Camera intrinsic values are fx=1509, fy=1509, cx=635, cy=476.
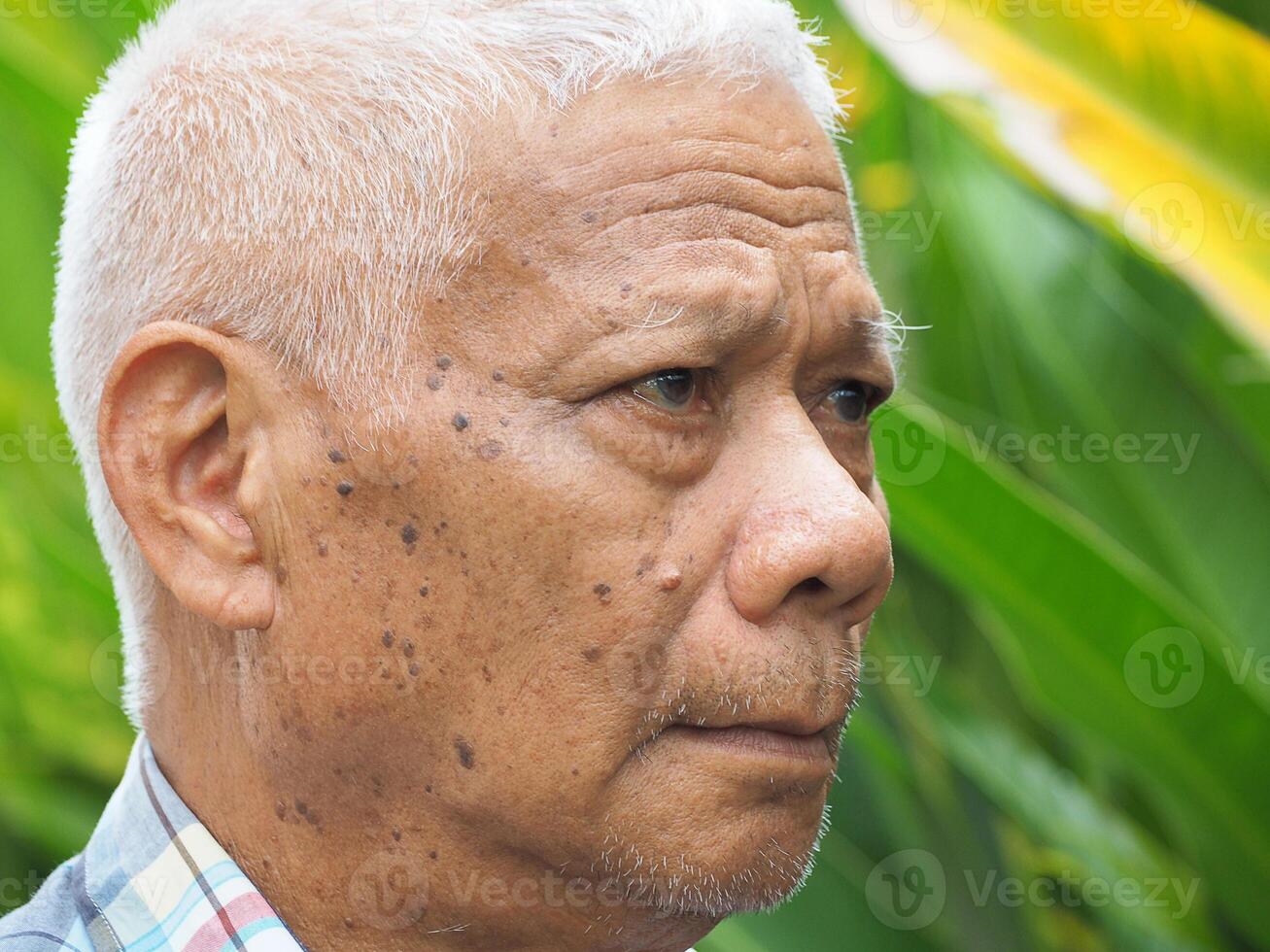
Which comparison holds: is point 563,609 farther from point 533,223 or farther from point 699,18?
point 699,18

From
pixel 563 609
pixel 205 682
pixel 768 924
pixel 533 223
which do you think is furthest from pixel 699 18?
pixel 768 924

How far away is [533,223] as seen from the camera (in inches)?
61.2

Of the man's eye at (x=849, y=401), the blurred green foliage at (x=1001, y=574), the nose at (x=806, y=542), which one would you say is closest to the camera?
the nose at (x=806, y=542)

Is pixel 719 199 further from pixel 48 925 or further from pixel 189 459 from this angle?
pixel 48 925

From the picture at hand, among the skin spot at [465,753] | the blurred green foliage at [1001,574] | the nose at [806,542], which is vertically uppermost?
the nose at [806,542]

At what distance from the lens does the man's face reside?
1.53 m

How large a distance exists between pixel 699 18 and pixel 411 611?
0.71 metres

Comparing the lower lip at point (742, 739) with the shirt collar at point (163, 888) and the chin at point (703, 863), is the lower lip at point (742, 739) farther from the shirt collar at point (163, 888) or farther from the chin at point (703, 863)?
the shirt collar at point (163, 888)

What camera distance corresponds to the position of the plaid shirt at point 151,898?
63.0 inches

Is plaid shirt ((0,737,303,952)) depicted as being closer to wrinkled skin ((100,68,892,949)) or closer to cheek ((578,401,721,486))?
wrinkled skin ((100,68,892,949))

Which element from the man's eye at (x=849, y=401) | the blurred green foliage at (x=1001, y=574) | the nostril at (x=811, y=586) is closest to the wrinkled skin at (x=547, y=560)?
the nostril at (x=811, y=586)

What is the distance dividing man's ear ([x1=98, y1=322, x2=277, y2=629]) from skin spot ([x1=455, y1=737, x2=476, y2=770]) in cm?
24

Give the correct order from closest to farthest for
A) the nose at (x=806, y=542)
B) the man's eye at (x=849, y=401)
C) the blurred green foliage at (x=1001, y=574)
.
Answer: the nose at (x=806, y=542), the man's eye at (x=849, y=401), the blurred green foliage at (x=1001, y=574)

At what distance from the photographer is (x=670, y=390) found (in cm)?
158
